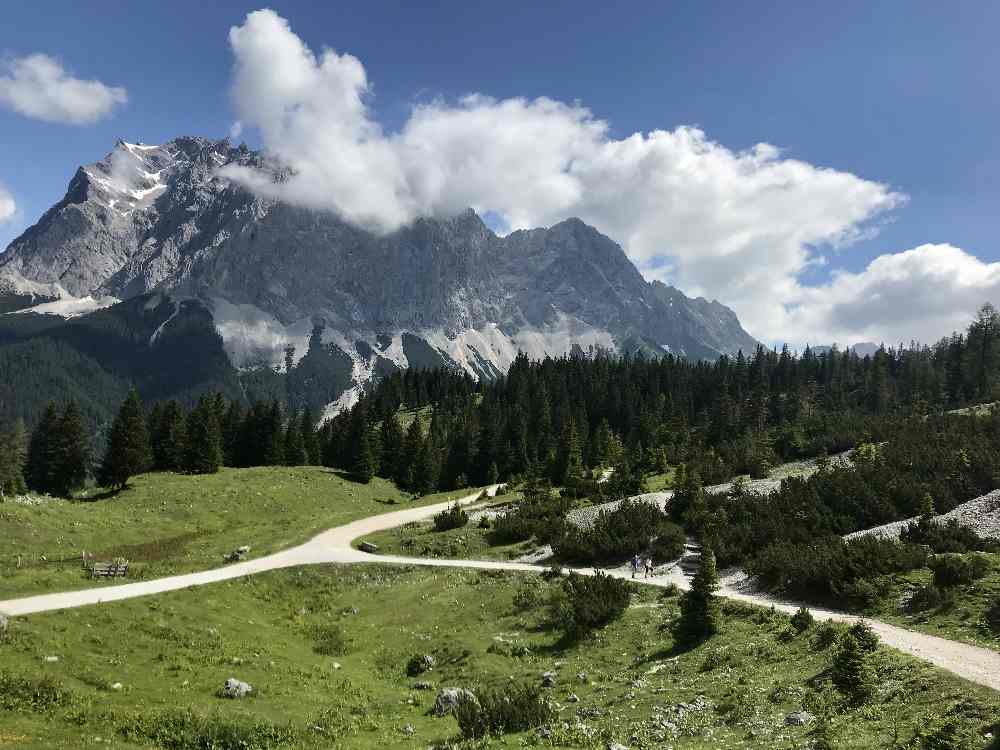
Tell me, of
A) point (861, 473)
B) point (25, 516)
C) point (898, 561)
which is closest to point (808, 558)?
point (898, 561)

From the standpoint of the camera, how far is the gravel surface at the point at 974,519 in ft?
115

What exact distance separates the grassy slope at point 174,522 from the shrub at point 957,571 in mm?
39484

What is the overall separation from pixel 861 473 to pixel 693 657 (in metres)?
35.4

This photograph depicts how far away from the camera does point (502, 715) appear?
60.3 ft

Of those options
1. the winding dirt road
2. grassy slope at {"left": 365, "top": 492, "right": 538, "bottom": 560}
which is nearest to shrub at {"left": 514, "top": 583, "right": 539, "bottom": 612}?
the winding dirt road

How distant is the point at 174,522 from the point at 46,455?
29.3 metres

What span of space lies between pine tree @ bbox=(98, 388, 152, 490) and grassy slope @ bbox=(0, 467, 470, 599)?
76.4 inches

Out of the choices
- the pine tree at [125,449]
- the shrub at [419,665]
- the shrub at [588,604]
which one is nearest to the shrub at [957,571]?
the shrub at [588,604]

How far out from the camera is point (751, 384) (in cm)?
15150

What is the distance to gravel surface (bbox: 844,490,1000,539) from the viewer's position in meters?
35.1

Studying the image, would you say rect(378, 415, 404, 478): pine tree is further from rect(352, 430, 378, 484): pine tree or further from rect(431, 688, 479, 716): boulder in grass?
rect(431, 688, 479, 716): boulder in grass

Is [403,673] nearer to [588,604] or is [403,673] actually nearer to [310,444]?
[588,604]

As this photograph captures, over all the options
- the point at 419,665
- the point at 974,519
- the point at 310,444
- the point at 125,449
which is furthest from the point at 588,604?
the point at 310,444

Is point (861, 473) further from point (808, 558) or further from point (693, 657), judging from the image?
point (693, 657)
